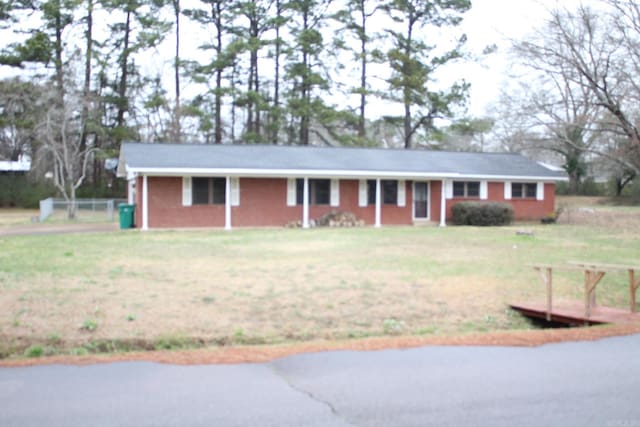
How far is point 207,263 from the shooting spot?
47.7 feet

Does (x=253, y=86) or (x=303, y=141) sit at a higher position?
(x=253, y=86)

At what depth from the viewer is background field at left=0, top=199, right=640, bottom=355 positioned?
884 centimetres

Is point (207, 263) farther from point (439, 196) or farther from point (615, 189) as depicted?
point (615, 189)

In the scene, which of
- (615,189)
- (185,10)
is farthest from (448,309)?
(615,189)

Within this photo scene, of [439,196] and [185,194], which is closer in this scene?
[185,194]

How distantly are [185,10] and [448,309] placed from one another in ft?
123

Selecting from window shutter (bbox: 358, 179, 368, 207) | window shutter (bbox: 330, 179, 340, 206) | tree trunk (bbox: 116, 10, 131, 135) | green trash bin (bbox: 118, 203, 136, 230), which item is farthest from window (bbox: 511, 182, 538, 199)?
tree trunk (bbox: 116, 10, 131, 135)

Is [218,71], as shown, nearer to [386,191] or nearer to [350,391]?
[386,191]

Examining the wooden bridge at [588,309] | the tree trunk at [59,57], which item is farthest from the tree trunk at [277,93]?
the wooden bridge at [588,309]

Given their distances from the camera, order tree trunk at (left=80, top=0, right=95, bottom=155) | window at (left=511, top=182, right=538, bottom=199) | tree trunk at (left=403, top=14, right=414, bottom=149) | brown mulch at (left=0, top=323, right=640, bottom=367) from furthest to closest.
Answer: tree trunk at (left=403, top=14, right=414, bottom=149)
tree trunk at (left=80, top=0, right=95, bottom=155)
window at (left=511, top=182, right=538, bottom=199)
brown mulch at (left=0, top=323, right=640, bottom=367)

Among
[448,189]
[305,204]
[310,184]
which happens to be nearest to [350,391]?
[305,204]

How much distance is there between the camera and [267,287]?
11578 mm

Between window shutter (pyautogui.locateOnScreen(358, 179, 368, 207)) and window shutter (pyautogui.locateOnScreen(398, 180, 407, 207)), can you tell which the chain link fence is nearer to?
window shutter (pyautogui.locateOnScreen(358, 179, 368, 207))

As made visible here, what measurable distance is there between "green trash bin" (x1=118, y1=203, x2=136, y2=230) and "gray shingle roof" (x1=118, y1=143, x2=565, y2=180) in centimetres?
182
